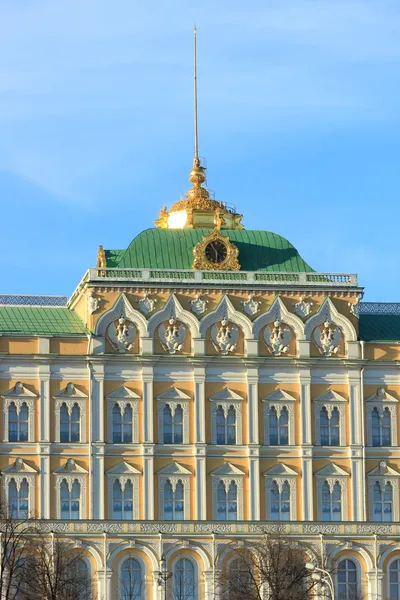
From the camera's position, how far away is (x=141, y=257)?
12025 centimetres

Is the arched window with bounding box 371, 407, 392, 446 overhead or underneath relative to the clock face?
underneath

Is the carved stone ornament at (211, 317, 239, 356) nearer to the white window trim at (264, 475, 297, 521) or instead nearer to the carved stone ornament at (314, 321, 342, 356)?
the carved stone ornament at (314, 321, 342, 356)

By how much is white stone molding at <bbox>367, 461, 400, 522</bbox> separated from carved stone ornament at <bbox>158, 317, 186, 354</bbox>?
48.3 ft

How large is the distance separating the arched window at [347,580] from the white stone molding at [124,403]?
601 inches

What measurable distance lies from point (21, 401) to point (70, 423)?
3.37 meters

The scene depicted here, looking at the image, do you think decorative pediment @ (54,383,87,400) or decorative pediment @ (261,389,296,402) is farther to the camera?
decorative pediment @ (261,389,296,402)

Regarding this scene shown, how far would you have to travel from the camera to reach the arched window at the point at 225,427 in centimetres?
11750

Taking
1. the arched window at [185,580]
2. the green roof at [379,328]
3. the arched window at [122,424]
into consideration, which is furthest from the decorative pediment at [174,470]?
the green roof at [379,328]

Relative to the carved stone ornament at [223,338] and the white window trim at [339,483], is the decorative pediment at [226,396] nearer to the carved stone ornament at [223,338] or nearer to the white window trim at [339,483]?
the carved stone ornament at [223,338]

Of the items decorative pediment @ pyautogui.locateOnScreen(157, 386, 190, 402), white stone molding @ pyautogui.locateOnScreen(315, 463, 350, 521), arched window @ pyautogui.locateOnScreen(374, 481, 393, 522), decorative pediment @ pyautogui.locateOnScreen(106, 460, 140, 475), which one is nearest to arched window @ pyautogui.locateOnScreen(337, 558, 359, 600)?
white stone molding @ pyautogui.locateOnScreen(315, 463, 350, 521)

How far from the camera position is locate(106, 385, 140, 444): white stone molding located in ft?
382

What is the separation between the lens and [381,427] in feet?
393

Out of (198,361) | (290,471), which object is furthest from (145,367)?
(290,471)

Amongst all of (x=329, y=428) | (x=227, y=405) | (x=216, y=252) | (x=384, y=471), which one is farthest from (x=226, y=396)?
(x=384, y=471)
